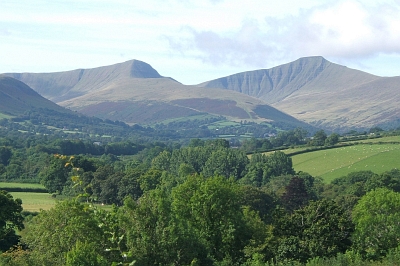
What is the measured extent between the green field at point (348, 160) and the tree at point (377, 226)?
199 ft

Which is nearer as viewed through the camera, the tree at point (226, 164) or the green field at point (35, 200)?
the green field at point (35, 200)

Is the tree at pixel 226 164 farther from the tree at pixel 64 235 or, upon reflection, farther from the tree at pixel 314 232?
the tree at pixel 64 235

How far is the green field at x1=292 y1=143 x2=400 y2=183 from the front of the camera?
357ft

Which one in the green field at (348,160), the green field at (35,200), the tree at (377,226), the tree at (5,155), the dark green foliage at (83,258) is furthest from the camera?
the tree at (5,155)

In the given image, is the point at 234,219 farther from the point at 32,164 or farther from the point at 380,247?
the point at 32,164

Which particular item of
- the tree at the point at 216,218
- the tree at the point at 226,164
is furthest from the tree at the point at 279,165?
the tree at the point at 216,218

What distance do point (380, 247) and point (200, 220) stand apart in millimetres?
12991

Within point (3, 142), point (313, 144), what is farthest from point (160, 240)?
point (3, 142)

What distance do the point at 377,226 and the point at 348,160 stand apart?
7676 cm

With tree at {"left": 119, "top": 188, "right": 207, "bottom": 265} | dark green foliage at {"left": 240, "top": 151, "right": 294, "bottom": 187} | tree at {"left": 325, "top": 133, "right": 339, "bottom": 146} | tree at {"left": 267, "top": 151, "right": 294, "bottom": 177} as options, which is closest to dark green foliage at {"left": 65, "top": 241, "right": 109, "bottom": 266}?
tree at {"left": 119, "top": 188, "right": 207, "bottom": 265}

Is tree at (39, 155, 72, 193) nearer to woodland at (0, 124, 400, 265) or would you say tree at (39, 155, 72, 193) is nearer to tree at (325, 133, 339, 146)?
woodland at (0, 124, 400, 265)

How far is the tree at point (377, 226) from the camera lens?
40594 mm

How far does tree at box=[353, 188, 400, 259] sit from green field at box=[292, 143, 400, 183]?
60596mm

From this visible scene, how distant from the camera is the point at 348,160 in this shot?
382ft
